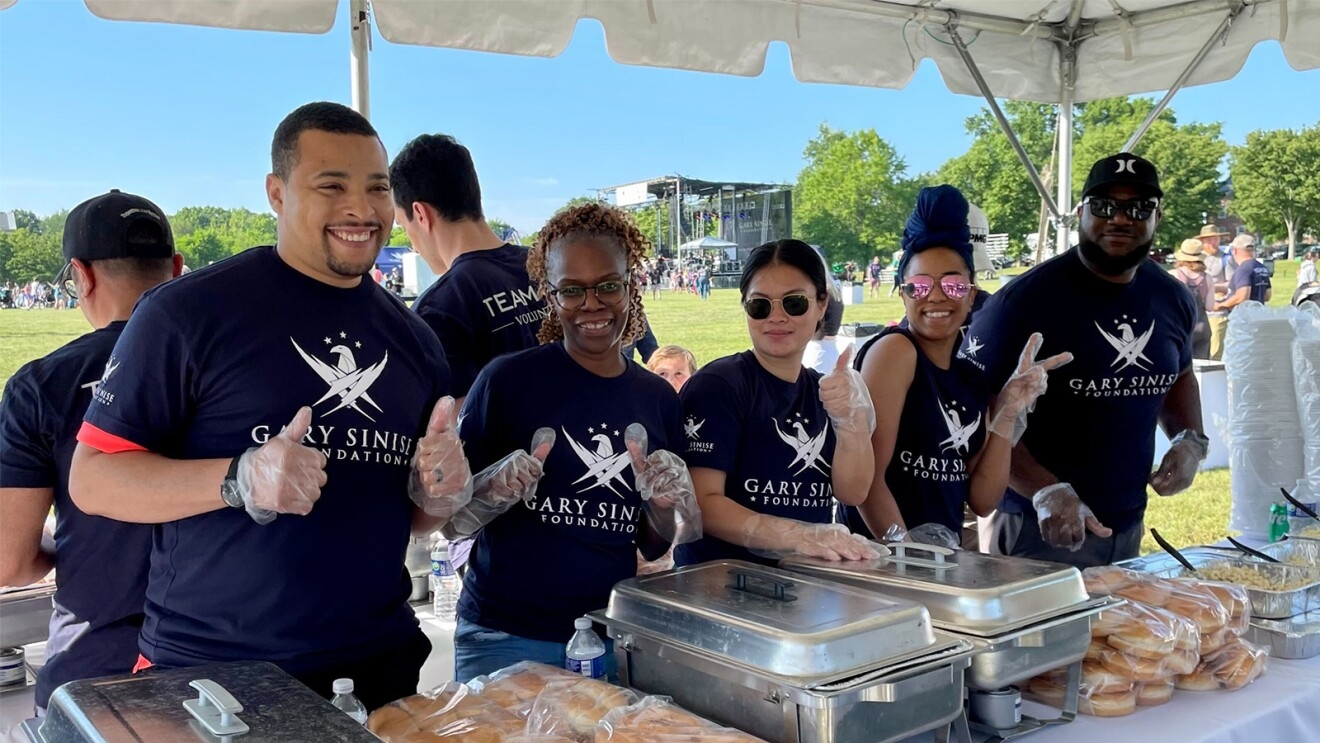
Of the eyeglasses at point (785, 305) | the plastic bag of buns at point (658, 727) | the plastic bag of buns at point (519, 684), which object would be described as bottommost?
the plastic bag of buns at point (519, 684)

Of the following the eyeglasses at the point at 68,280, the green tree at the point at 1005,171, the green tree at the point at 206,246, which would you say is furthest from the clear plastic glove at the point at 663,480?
the green tree at the point at 1005,171

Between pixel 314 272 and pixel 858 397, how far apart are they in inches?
48.0

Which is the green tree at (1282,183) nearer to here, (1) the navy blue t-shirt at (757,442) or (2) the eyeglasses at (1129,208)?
(2) the eyeglasses at (1129,208)

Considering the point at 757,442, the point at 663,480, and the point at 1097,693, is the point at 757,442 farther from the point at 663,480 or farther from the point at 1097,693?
the point at 1097,693

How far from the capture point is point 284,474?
57.1 inches

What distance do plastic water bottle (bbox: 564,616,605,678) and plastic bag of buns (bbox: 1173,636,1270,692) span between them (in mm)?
1164

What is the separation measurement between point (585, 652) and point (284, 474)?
60 centimetres

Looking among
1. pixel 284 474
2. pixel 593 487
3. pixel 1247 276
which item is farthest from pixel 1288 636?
pixel 1247 276

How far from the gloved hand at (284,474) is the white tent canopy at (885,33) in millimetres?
2175

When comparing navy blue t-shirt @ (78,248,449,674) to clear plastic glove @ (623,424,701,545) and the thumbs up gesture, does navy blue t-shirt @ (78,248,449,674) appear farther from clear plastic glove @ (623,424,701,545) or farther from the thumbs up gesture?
clear plastic glove @ (623,424,701,545)

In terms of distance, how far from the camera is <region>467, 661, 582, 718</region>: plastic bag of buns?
1525 millimetres

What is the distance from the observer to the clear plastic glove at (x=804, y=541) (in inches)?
76.4

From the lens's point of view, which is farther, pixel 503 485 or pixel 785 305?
pixel 785 305

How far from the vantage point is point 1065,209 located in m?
5.92
